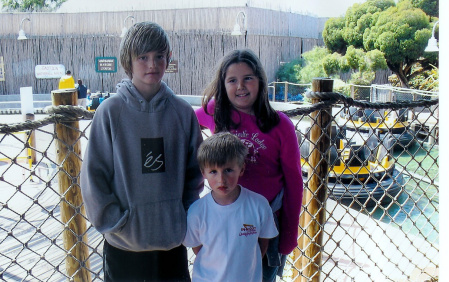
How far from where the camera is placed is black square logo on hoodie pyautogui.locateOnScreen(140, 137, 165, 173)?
3.34 ft

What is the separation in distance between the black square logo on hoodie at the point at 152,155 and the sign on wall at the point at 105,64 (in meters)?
13.5

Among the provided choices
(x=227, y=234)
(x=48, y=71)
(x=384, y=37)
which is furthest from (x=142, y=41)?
(x=48, y=71)

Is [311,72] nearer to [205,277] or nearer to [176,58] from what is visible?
[176,58]

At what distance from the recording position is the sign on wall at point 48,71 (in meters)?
13.8

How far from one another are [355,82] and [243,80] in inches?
435

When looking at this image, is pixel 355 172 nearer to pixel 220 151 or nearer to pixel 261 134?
pixel 261 134

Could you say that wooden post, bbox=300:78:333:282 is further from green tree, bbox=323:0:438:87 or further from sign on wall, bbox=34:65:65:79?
sign on wall, bbox=34:65:65:79

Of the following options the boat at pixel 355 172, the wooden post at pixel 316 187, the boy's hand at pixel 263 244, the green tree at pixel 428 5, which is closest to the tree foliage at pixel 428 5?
the green tree at pixel 428 5

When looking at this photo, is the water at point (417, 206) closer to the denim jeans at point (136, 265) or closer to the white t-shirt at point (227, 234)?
the white t-shirt at point (227, 234)

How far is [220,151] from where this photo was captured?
1.04 meters

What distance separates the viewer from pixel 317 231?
5.47 feet

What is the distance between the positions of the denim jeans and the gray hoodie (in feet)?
0.10

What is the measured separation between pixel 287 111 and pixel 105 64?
13.2 metres
